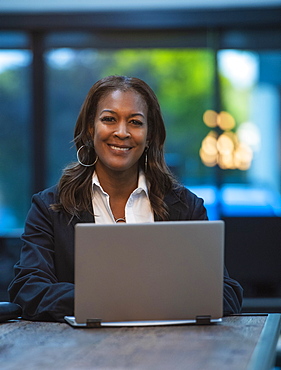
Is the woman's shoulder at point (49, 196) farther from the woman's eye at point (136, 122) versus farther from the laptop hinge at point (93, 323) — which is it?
the laptop hinge at point (93, 323)

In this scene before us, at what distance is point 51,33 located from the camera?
662cm

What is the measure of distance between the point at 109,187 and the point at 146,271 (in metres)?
0.75

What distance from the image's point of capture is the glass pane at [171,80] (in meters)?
6.54

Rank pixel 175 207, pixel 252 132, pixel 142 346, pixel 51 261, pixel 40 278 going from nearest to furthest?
pixel 142 346, pixel 40 278, pixel 51 261, pixel 175 207, pixel 252 132

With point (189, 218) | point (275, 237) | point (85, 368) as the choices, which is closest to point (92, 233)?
point (85, 368)

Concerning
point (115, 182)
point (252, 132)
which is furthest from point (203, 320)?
point (252, 132)

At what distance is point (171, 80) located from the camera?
6.55m

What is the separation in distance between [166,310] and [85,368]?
42cm

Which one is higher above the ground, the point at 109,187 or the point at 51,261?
the point at 109,187

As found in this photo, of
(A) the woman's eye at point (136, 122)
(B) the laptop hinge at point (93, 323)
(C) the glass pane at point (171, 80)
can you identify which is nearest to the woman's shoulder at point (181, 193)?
(A) the woman's eye at point (136, 122)

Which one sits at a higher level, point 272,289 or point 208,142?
point 208,142

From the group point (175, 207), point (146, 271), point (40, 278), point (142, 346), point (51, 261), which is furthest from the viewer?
point (175, 207)

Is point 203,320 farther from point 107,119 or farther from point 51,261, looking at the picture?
point 107,119

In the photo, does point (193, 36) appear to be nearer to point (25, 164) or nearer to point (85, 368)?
point (25, 164)
